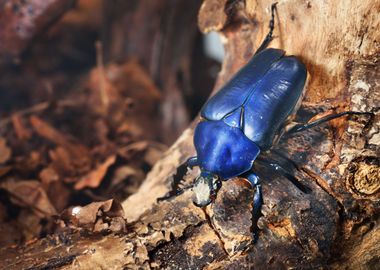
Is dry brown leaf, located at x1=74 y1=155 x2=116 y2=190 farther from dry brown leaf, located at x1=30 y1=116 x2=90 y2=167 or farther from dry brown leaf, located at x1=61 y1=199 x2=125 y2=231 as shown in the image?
dry brown leaf, located at x1=61 y1=199 x2=125 y2=231

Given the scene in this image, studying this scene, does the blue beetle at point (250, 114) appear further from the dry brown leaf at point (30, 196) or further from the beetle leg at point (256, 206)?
the dry brown leaf at point (30, 196)

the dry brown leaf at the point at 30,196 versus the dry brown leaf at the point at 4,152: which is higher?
the dry brown leaf at the point at 4,152

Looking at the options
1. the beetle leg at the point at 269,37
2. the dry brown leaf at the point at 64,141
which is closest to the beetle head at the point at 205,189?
the beetle leg at the point at 269,37

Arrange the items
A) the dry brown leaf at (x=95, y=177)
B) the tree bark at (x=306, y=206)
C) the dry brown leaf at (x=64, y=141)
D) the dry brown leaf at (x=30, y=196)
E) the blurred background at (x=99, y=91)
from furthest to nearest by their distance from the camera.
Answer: the dry brown leaf at (x=64, y=141) < the blurred background at (x=99, y=91) < the dry brown leaf at (x=95, y=177) < the dry brown leaf at (x=30, y=196) < the tree bark at (x=306, y=206)

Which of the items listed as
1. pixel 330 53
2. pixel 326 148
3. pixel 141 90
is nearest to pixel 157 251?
pixel 326 148

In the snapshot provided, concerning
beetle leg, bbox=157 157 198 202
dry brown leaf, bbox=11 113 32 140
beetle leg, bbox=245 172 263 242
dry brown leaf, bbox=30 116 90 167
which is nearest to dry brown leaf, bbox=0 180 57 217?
dry brown leaf, bbox=30 116 90 167

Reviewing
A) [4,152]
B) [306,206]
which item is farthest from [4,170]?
[306,206]

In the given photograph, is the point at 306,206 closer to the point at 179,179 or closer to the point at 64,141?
the point at 179,179
